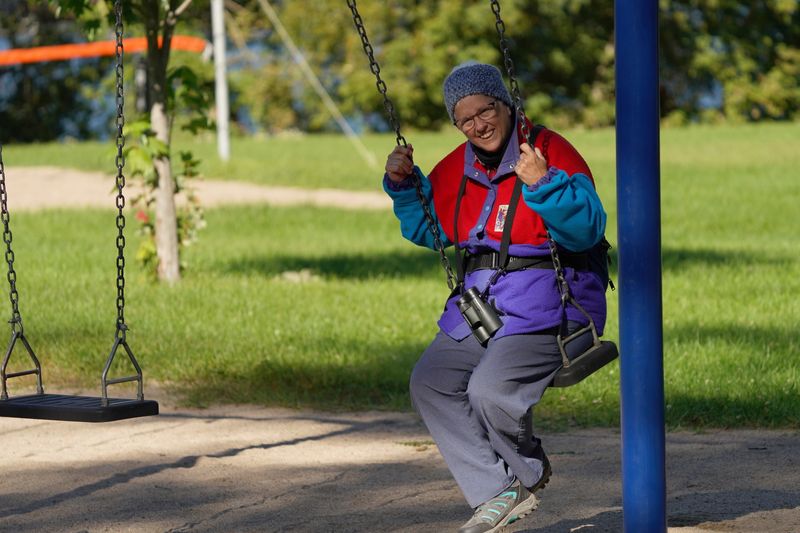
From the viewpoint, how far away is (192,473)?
5609 millimetres

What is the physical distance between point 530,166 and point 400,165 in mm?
536

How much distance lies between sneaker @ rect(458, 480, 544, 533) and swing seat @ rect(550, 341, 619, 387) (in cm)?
36

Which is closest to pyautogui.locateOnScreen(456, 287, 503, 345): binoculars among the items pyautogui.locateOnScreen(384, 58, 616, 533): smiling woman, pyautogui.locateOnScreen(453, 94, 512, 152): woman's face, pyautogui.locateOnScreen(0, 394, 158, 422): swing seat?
pyautogui.locateOnScreen(384, 58, 616, 533): smiling woman

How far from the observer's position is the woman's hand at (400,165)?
4328 millimetres

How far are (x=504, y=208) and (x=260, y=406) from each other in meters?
3.21

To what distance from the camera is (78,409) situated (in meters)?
4.38

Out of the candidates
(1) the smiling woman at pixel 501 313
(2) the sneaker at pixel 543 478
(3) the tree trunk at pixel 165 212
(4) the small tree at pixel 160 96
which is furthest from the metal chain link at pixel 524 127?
(3) the tree trunk at pixel 165 212

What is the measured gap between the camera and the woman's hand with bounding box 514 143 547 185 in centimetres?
392

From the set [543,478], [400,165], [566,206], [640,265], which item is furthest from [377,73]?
[543,478]

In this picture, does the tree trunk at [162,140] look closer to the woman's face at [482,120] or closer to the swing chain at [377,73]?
the swing chain at [377,73]

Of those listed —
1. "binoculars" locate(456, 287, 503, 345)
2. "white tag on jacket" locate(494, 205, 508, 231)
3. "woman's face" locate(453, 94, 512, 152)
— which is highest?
"woman's face" locate(453, 94, 512, 152)

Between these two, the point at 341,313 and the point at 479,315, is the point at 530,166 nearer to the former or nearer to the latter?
the point at 479,315

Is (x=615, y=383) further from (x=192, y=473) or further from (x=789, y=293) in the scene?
(x=789, y=293)

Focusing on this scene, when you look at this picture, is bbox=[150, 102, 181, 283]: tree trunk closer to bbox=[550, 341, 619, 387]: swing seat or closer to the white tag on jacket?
the white tag on jacket
